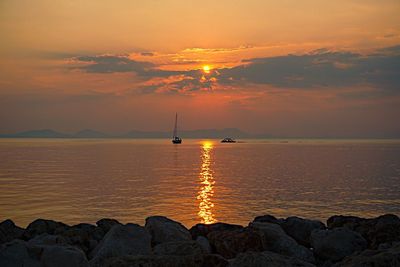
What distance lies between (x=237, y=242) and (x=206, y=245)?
0.91m

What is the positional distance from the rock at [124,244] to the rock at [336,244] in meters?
4.81

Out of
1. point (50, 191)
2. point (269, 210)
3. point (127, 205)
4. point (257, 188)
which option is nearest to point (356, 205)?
point (269, 210)

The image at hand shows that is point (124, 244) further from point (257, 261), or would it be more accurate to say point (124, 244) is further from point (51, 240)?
Result: point (257, 261)

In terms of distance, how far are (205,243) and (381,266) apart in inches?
254

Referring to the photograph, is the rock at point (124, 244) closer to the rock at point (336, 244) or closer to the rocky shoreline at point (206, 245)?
the rocky shoreline at point (206, 245)

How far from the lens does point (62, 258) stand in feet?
31.3

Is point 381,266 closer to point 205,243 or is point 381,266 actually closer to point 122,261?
point 122,261

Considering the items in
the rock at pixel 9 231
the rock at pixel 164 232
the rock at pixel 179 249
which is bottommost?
the rock at pixel 9 231

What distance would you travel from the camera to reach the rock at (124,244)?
10469 millimetres

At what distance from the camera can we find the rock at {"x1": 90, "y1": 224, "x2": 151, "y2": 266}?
10.5 meters

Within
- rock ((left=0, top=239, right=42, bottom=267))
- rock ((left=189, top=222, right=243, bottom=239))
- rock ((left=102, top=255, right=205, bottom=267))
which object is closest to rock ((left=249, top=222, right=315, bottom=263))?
rock ((left=189, top=222, right=243, bottom=239))

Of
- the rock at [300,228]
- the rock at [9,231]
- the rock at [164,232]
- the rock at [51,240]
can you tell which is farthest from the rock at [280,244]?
the rock at [9,231]

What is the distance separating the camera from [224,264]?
8.48 meters

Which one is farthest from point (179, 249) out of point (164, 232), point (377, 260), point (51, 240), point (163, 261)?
point (51, 240)
